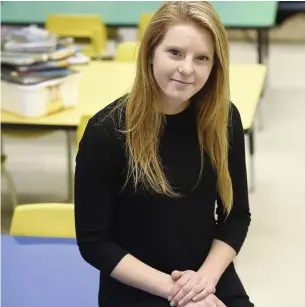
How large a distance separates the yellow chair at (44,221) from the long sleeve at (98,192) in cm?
35

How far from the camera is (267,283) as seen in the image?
273 centimetres

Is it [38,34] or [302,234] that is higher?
[38,34]

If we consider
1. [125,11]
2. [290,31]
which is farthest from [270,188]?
[290,31]

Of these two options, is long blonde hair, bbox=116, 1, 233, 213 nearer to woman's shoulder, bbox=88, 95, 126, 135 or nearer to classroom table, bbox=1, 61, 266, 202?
woman's shoulder, bbox=88, 95, 126, 135

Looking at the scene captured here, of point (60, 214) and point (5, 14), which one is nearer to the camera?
point (60, 214)

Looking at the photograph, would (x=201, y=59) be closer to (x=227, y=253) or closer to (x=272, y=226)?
(x=227, y=253)

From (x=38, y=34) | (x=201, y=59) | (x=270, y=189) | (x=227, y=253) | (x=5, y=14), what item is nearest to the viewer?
(x=201, y=59)

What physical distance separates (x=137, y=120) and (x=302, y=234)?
185 cm

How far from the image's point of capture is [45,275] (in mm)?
1627

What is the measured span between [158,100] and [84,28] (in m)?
3.10

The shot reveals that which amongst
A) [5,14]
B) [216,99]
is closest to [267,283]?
[216,99]

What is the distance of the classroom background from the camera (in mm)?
1691

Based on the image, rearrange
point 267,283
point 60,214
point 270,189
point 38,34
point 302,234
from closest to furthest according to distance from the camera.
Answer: point 60,214, point 267,283, point 38,34, point 302,234, point 270,189

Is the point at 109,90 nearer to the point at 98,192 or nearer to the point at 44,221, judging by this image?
the point at 44,221
